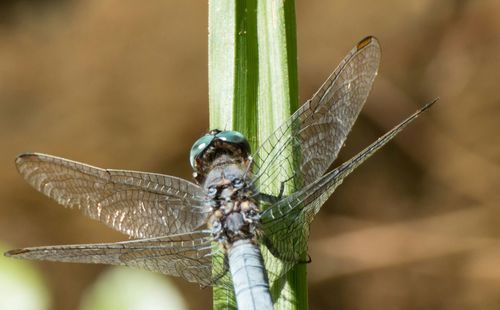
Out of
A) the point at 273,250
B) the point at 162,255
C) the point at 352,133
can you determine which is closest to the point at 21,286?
the point at 162,255

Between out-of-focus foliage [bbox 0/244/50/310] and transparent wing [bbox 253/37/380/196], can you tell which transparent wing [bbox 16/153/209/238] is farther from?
out-of-focus foliage [bbox 0/244/50/310]

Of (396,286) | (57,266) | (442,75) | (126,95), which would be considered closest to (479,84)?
(442,75)

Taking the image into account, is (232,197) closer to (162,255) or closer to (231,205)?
(231,205)

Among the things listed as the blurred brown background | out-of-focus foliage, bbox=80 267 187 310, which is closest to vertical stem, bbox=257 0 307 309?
out-of-focus foliage, bbox=80 267 187 310

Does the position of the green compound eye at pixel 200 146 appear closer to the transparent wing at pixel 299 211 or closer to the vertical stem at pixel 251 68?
the vertical stem at pixel 251 68

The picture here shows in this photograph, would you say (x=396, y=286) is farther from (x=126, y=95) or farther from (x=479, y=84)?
(x=126, y=95)

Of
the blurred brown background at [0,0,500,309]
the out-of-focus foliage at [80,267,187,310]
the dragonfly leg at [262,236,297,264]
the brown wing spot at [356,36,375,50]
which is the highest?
the blurred brown background at [0,0,500,309]
